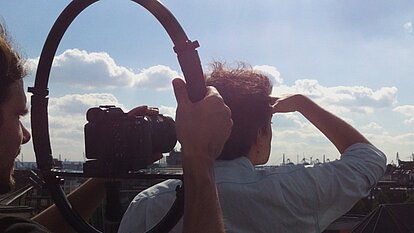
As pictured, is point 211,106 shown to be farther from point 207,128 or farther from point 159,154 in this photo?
point 159,154

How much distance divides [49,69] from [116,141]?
27 cm

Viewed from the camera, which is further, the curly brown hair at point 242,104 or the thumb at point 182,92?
the curly brown hair at point 242,104

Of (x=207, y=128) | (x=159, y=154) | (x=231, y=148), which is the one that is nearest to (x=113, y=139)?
(x=159, y=154)

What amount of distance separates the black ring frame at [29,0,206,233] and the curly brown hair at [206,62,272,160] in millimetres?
550

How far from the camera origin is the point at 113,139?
56.5 inches

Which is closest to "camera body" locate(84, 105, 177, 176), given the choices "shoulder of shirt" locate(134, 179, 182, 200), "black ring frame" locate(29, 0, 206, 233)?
"black ring frame" locate(29, 0, 206, 233)

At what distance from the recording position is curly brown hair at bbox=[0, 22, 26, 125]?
58.9 inches

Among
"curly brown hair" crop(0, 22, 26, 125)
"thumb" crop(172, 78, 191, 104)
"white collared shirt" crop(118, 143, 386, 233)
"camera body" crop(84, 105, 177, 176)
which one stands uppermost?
"curly brown hair" crop(0, 22, 26, 125)

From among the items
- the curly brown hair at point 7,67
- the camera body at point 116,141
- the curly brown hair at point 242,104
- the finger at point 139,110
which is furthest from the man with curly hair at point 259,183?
the curly brown hair at point 7,67

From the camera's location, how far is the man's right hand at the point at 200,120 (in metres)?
1.26

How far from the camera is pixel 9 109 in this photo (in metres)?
1.57

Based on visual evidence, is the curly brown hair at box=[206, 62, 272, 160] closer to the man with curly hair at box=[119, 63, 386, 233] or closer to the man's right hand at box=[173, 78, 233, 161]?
the man with curly hair at box=[119, 63, 386, 233]

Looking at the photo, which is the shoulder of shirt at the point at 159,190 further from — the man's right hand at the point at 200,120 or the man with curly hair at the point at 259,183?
the man's right hand at the point at 200,120

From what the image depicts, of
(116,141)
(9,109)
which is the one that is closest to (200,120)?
(116,141)
